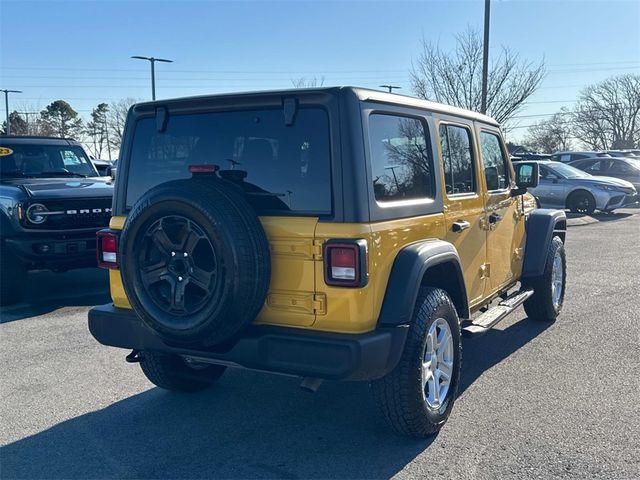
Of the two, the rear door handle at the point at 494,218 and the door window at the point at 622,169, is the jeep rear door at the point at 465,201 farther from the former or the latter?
the door window at the point at 622,169

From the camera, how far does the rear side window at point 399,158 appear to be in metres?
3.34

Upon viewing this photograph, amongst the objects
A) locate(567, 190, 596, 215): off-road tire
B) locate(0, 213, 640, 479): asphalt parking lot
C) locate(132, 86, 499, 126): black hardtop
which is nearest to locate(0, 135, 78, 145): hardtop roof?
locate(0, 213, 640, 479): asphalt parking lot

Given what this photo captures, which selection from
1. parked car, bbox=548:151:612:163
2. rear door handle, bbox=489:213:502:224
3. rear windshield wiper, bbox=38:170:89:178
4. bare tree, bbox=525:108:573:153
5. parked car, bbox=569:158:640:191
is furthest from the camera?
bare tree, bbox=525:108:573:153

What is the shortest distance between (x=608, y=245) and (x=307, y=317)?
10113 mm

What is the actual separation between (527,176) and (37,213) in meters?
5.23

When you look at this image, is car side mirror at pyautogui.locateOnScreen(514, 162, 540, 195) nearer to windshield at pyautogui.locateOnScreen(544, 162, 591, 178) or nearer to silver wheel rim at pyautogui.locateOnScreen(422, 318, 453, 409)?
silver wheel rim at pyautogui.locateOnScreen(422, 318, 453, 409)

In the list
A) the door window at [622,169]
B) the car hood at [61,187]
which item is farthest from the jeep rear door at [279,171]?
the door window at [622,169]

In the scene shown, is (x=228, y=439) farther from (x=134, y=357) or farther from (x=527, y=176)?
(x=527, y=176)

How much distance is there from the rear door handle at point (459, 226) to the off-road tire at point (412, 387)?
609 mm

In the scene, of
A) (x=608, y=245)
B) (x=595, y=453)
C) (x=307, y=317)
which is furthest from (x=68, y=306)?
(x=608, y=245)

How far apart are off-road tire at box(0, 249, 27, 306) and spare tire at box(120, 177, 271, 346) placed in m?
4.30

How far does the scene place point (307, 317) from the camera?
3217 millimetres

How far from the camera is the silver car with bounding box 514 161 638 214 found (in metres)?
16.9

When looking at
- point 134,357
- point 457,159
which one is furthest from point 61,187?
point 457,159
